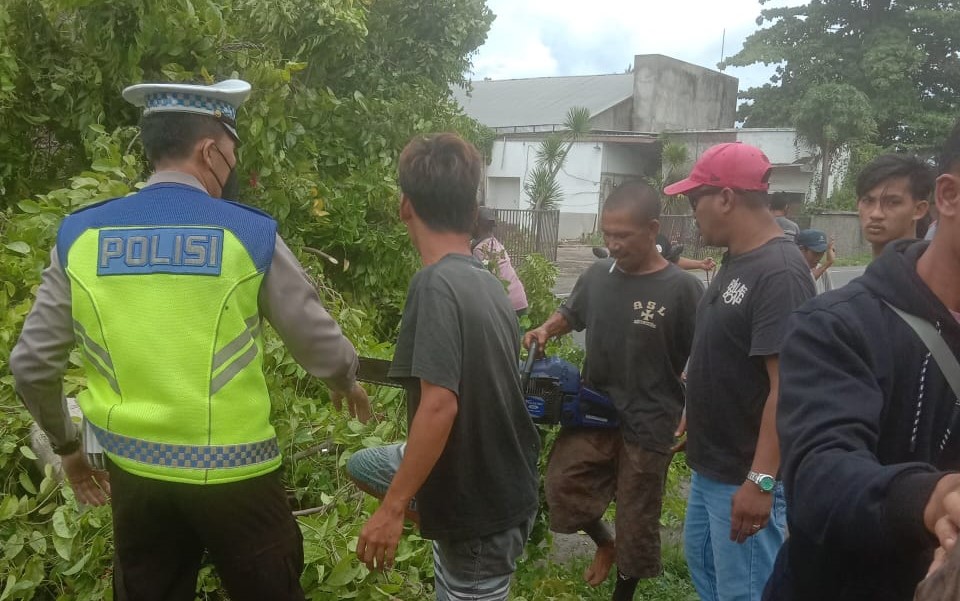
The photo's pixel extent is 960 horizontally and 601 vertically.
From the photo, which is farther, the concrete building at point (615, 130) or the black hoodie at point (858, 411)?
the concrete building at point (615, 130)

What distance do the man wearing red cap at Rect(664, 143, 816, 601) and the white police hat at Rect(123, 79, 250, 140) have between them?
5.40ft

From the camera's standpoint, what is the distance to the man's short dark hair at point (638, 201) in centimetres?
361

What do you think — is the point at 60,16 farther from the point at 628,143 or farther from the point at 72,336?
the point at 628,143

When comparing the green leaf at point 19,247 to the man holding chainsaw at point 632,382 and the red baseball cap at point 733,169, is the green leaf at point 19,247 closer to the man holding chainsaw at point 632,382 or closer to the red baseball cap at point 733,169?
A: the man holding chainsaw at point 632,382

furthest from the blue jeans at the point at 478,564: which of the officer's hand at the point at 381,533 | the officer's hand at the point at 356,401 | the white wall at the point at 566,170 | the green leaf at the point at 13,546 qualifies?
the white wall at the point at 566,170

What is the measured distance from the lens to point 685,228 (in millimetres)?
22703

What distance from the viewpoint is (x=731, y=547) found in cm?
274

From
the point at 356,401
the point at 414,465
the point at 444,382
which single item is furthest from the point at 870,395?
the point at 356,401

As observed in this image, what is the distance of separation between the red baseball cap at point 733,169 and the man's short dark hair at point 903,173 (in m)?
1.46

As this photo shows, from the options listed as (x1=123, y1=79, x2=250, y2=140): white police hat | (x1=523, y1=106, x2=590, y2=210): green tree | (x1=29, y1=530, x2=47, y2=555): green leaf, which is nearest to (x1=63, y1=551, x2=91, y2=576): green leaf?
(x1=29, y1=530, x2=47, y2=555): green leaf

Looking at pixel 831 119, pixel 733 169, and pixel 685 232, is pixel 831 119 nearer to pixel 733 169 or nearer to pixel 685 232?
pixel 685 232

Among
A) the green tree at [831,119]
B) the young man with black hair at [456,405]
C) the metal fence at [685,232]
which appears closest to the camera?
the young man with black hair at [456,405]

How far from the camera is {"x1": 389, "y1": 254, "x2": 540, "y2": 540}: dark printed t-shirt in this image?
2229mm

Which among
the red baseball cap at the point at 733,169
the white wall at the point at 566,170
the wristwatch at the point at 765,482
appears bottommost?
the wristwatch at the point at 765,482
